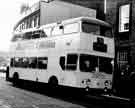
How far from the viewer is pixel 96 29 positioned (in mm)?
14555

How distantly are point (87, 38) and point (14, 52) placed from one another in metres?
9.16

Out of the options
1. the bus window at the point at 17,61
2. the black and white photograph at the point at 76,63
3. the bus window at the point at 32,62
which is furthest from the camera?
the bus window at the point at 17,61

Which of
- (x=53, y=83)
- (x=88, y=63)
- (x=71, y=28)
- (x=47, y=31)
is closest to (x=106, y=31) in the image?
(x=71, y=28)

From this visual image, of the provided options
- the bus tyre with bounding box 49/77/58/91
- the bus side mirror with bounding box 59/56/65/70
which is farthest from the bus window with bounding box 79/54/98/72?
the bus tyre with bounding box 49/77/58/91


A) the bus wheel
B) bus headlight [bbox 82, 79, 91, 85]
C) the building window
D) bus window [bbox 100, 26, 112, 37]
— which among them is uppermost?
the building window

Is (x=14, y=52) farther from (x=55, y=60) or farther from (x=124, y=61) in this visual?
(x=124, y=61)

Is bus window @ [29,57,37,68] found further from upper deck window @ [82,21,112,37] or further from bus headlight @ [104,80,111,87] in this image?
bus headlight @ [104,80,111,87]

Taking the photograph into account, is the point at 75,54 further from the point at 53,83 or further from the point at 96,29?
the point at 53,83

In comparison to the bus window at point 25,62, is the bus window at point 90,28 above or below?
above

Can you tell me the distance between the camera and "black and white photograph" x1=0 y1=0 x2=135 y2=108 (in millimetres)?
13500

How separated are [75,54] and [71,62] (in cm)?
57

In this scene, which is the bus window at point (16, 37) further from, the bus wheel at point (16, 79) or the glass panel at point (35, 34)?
the bus wheel at point (16, 79)

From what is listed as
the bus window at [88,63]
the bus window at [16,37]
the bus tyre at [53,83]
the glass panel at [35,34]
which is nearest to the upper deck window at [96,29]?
the bus window at [88,63]

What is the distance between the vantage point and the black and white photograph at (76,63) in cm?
1350
